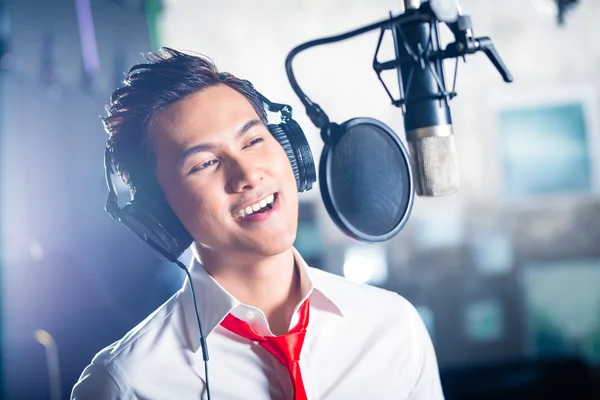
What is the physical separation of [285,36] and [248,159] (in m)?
0.74

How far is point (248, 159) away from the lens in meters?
1.30

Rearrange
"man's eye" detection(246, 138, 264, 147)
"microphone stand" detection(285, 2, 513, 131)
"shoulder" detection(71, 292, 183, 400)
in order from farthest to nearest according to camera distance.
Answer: "man's eye" detection(246, 138, 264, 147), "shoulder" detection(71, 292, 183, 400), "microphone stand" detection(285, 2, 513, 131)

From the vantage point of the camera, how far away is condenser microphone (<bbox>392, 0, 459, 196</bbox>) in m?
1.18

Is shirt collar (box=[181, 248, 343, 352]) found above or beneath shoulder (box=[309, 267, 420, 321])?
above

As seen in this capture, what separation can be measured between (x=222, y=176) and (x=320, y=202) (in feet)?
2.39

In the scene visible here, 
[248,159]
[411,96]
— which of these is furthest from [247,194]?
[411,96]

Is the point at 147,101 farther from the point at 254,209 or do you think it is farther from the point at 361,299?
the point at 361,299

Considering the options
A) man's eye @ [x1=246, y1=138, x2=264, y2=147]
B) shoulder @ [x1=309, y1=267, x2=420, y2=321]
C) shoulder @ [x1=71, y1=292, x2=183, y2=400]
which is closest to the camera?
shoulder @ [x1=71, y1=292, x2=183, y2=400]

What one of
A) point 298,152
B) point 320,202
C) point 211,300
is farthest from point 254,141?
point 320,202

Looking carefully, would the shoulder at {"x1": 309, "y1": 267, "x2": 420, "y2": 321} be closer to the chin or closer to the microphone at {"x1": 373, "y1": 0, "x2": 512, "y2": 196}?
the chin

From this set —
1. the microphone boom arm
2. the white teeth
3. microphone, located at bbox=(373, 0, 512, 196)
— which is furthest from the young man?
microphone, located at bbox=(373, 0, 512, 196)

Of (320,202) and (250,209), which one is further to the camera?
(320,202)

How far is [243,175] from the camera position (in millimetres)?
1268

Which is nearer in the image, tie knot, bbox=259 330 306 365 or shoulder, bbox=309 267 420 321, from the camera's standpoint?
tie knot, bbox=259 330 306 365
